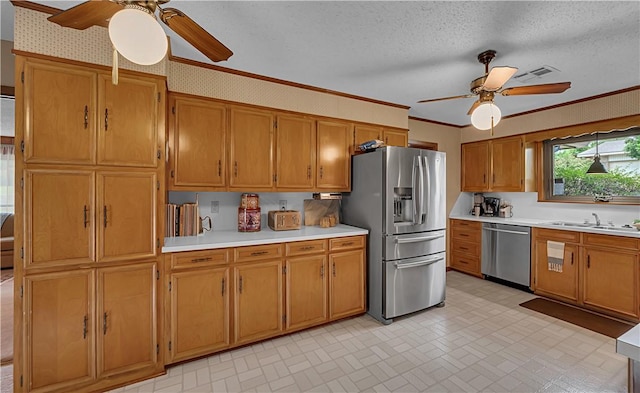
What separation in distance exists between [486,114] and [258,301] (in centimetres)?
255

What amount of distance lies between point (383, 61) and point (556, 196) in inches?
139

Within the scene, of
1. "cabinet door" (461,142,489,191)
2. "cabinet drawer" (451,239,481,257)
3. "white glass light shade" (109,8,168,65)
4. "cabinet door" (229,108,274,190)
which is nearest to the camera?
"white glass light shade" (109,8,168,65)

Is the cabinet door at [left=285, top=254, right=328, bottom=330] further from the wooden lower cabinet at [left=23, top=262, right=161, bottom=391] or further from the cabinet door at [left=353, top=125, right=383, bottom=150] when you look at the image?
the cabinet door at [left=353, top=125, right=383, bottom=150]

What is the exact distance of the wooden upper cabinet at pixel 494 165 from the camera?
4164mm

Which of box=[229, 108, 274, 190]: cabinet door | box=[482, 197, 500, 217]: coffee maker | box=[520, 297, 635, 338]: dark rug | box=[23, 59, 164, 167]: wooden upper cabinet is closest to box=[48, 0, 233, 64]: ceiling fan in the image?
box=[23, 59, 164, 167]: wooden upper cabinet

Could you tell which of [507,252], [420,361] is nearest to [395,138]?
[507,252]

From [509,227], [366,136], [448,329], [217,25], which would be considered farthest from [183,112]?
[509,227]

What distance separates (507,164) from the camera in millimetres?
4297

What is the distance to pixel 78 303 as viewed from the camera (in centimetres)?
186

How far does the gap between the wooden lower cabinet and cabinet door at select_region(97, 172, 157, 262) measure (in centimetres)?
12

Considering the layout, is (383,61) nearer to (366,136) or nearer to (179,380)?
(366,136)

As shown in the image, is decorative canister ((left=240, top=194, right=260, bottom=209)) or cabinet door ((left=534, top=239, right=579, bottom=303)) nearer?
decorative canister ((left=240, top=194, right=260, bottom=209))

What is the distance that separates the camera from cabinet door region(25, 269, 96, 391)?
1.75 metres

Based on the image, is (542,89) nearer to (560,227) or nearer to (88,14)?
(560,227)
